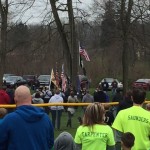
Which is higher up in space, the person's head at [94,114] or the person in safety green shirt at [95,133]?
the person's head at [94,114]

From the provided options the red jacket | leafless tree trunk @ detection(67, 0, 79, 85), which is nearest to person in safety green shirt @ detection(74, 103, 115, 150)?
the red jacket

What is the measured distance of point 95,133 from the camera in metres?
6.84

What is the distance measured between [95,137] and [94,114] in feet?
1.19

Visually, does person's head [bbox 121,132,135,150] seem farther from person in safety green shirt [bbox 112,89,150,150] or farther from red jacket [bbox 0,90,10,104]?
red jacket [bbox 0,90,10,104]

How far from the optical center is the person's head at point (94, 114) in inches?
263

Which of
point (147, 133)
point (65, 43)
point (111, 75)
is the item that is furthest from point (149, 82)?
point (147, 133)

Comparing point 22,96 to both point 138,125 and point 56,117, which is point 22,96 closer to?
point 138,125

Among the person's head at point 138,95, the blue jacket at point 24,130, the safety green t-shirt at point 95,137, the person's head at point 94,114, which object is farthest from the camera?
the person's head at point 138,95

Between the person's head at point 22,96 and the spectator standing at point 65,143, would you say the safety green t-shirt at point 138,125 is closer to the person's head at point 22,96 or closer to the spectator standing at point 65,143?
the spectator standing at point 65,143

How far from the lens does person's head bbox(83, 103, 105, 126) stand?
263 inches

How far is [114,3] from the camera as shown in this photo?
35188 mm

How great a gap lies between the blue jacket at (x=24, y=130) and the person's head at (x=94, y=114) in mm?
1304

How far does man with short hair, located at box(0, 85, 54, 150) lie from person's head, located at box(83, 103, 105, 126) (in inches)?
51.7

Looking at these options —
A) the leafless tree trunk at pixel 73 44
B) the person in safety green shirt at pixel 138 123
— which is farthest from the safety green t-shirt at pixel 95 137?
the leafless tree trunk at pixel 73 44
